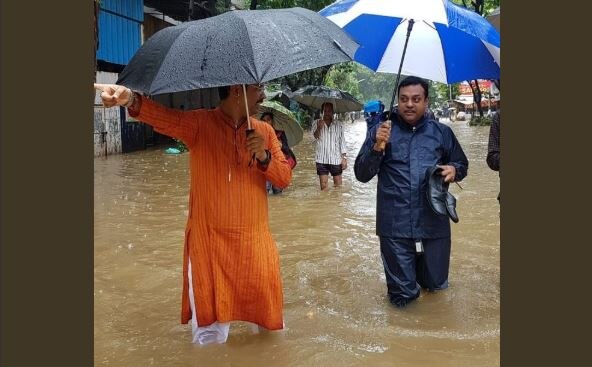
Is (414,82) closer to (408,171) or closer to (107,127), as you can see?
(408,171)

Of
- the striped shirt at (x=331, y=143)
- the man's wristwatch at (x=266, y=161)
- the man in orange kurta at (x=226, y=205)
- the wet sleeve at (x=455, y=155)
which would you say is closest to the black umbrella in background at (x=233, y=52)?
the man in orange kurta at (x=226, y=205)

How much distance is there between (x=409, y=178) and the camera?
13.7 feet

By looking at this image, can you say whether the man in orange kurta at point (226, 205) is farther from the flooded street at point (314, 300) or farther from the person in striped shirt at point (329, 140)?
the person in striped shirt at point (329, 140)

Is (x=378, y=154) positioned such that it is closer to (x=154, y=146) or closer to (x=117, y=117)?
(x=117, y=117)

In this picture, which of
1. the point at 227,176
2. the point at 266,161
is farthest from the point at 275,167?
the point at 227,176

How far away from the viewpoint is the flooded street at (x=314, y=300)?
3.55 meters

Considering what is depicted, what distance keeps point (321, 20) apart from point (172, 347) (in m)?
2.29

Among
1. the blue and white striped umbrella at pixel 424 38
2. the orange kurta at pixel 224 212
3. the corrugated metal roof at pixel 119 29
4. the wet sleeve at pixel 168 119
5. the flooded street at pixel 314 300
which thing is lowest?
the flooded street at pixel 314 300

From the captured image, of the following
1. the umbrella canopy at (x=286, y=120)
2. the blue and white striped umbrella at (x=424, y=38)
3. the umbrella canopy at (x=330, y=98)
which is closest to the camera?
the blue and white striped umbrella at (x=424, y=38)

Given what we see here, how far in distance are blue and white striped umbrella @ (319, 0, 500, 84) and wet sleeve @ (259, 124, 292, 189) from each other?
1.11 meters

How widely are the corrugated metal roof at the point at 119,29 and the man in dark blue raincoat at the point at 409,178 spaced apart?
459 inches

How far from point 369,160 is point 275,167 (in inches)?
43.6

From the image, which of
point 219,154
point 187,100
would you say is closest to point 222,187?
point 219,154

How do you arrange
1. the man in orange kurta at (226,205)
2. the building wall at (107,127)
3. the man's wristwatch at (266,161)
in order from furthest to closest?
the building wall at (107,127)
the man in orange kurta at (226,205)
the man's wristwatch at (266,161)
